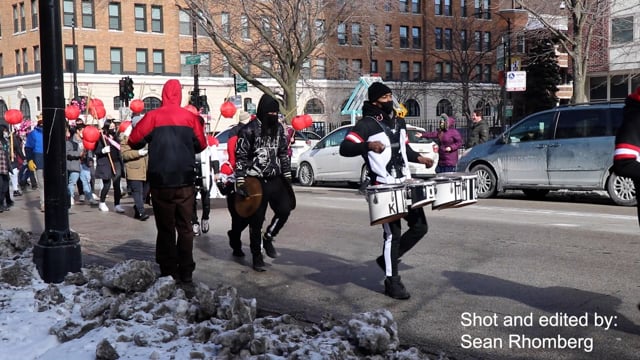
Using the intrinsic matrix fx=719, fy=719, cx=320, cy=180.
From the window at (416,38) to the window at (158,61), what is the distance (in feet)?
75.0

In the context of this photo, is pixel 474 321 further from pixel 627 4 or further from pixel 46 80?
pixel 627 4

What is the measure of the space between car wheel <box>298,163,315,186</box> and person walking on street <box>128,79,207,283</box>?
14.2 metres

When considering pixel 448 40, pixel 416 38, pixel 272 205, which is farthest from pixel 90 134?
pixel 416 38

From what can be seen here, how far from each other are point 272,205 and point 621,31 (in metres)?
33.7

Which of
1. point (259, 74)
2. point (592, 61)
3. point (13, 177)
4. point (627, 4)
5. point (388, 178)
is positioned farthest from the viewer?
point (259, 74)

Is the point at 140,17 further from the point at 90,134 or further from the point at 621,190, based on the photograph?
the point at 621,190

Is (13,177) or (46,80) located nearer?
(46,80)

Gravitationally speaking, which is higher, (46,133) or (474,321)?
(46,133)

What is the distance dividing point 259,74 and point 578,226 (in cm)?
4591

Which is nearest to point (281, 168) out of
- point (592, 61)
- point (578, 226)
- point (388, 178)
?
point (388, 178)

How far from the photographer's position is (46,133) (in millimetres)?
6602

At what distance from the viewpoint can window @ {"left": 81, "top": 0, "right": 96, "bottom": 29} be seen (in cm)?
5138

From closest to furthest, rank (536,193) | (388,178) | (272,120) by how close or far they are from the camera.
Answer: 1. (388,178)
2. (272,120)
3. (536,193)

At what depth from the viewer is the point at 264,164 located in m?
8.04
